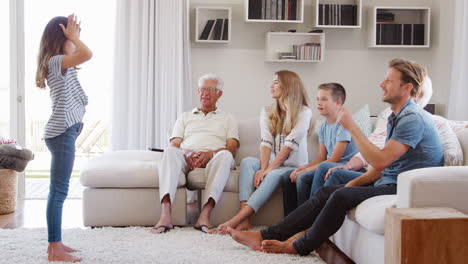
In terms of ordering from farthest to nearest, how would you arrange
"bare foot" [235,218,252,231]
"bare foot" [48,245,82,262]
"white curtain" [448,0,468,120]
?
"white curtain" [448,0,468,120]
"bare foot" [235,218,252,231]
"bare foot" [48,245,82,262]

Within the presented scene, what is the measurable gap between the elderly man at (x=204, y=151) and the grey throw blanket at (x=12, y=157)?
126cm

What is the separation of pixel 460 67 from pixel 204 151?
2334 mm

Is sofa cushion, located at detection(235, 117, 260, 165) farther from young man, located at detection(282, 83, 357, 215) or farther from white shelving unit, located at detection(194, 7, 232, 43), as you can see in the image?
white shelving unit, located at detection(194, 7, 232, 43)

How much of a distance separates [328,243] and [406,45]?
2821mm

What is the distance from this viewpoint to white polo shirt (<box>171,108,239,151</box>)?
177 inches

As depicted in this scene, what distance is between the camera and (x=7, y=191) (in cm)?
472

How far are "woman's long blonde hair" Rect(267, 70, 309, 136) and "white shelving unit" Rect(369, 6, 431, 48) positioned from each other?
182cm

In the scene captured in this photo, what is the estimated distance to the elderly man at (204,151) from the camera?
398cm

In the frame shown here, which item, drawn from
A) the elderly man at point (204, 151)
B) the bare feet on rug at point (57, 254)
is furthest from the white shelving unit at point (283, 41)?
the bare feet on rug at point (57, 254)

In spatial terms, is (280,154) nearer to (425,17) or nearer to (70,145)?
(70,145)

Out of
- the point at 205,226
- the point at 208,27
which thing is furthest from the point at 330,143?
the point at 208,27

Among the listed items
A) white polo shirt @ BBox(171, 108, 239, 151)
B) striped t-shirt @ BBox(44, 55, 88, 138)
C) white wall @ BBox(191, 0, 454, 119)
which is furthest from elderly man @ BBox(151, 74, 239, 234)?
white wall @ BBox(191, 0, 454, 119)

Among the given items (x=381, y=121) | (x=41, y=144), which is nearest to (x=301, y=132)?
(x=381, y=121)

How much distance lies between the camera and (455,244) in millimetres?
2189
